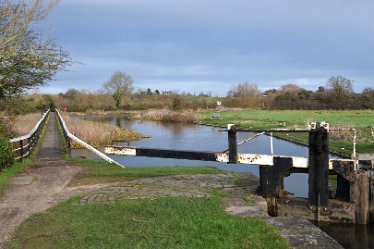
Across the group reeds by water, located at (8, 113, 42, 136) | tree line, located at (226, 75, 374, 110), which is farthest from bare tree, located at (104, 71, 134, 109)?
reeds by water, located at (8, 113, 42, 136)

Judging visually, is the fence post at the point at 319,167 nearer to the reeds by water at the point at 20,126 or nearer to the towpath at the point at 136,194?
the towpath at the point at 136,194

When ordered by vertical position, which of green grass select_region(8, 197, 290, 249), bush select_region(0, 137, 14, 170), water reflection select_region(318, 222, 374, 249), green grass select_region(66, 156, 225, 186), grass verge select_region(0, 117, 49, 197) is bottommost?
water reflection select_region(318, 222, 374, 249)

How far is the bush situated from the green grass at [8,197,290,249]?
6051mm

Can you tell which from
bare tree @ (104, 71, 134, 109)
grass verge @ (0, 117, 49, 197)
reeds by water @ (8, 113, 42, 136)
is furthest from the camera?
bare tree @ (104, 71, 134, 109)

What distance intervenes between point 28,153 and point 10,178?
5.50 metres

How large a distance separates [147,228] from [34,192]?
4887 millimetres

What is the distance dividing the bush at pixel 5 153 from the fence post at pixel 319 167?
32.0ft

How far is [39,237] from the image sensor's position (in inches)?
289

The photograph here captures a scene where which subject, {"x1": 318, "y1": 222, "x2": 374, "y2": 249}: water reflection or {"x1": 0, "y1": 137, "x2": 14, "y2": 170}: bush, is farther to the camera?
{"x1": 0, "y1": 137, "x2": 14, "y2": 170}: bush

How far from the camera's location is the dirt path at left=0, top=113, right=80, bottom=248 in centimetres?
849

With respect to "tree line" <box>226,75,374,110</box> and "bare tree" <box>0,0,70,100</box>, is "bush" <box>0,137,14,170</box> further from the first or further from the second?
"tree line" <box>226,75,374,110</box>

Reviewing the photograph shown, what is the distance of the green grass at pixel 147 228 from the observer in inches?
268

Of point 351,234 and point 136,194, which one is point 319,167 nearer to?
point 351,234

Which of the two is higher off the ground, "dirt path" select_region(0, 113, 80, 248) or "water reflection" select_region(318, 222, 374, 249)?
"dirt path" select_region(0, 113, 80, 248)
